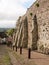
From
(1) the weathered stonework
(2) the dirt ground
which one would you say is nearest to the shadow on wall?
(1) the weathered stonework

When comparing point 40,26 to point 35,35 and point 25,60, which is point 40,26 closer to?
point 35,35

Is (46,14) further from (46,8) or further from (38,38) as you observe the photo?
(38,38)

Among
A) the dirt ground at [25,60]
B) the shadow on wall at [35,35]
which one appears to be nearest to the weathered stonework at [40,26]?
the shadow on wall at [35,35]

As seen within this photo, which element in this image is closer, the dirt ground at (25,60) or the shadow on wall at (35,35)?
the dirt ground at (25,60)

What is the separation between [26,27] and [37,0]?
918 cm

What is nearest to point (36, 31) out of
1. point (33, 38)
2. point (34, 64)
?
point (33, 38)

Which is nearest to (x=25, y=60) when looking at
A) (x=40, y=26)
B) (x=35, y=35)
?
(x=40, y=26)

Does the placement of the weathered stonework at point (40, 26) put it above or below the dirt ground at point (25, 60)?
above

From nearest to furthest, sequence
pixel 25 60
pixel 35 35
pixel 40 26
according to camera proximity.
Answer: pixel 25 60
pixel 40 26
pixel 35 35

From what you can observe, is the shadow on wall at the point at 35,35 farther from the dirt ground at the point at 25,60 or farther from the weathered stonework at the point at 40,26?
the dirt ground at the point at 25,60

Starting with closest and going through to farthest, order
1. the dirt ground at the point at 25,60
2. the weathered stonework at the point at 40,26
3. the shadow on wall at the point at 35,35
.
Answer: the dirt ground at the point at 25,60 < the weathered stonework at the point at 40,26 < the shadow on wall at the point at 35,35

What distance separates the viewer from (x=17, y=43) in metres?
38.3

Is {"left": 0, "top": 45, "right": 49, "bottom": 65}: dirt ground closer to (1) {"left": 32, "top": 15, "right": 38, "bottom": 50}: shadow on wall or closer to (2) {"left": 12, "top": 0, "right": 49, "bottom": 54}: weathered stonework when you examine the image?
(2) {"left": 12, "top": 0, "right": 49, "bottom": 54}: weathered stonework

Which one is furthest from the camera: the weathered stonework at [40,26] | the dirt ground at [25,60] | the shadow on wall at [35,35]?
the shadow on wall at [35,35]
